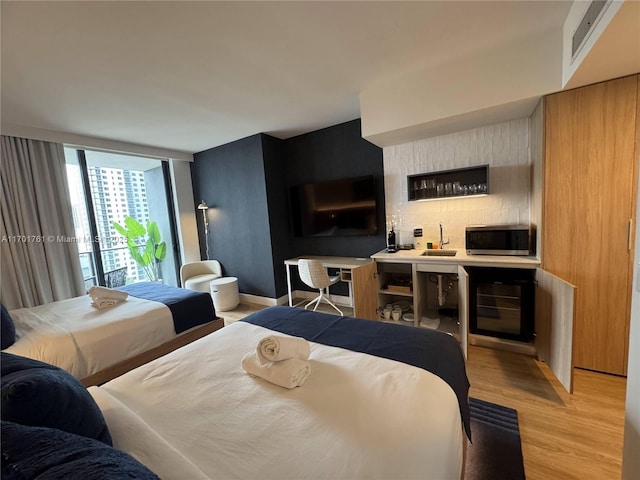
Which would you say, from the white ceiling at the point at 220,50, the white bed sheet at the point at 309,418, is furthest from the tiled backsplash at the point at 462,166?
the white bed sheet at the point at 309,418

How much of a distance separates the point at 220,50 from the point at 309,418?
2.32 m

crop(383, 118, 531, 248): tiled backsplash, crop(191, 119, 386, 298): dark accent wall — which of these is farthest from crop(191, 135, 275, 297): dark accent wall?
crop(383, 118, 531, 248): tiled backsplash

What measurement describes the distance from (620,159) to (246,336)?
285 cm

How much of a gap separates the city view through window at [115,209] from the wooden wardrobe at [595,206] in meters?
5.24

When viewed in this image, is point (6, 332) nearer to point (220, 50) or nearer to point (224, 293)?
point (224, 293)

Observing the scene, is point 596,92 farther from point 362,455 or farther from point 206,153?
point 206,153

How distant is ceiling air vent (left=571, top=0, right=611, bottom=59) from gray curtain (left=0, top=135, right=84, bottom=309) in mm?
5040

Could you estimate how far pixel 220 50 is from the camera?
Answer: 6.27 feet

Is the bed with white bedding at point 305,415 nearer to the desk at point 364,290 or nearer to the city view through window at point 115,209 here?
the desk at point 364,290

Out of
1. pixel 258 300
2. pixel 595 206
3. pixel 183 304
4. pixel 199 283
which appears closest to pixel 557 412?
pixel 595 206

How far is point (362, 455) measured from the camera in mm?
808

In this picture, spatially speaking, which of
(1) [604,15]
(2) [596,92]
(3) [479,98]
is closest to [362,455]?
(1) [604,15]

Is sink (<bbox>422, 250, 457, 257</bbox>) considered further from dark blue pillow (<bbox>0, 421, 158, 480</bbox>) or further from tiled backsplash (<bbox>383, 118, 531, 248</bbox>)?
dark blue pillow (<bbox>0, 421, 158, 480</bbox>)

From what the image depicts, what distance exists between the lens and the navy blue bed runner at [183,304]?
2545 mm
